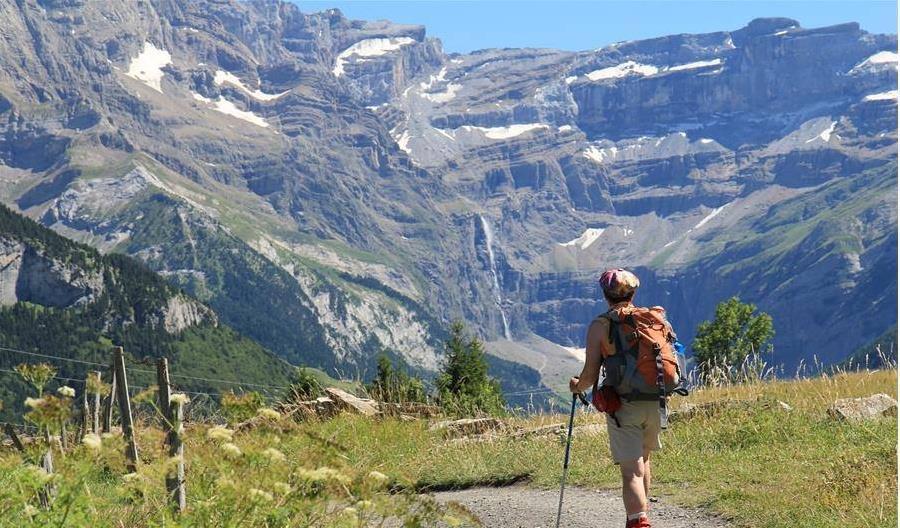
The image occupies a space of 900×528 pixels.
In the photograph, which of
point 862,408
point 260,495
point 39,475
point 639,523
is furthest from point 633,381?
point 862,408

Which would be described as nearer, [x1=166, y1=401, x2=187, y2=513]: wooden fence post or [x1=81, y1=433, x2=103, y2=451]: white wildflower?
[x1=81, y1=433, x2=103, y2=451]: white wildflower

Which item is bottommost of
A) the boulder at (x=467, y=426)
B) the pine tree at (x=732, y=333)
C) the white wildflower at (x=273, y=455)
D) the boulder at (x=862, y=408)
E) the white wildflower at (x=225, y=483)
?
the pine tree at (x=732, y=333)

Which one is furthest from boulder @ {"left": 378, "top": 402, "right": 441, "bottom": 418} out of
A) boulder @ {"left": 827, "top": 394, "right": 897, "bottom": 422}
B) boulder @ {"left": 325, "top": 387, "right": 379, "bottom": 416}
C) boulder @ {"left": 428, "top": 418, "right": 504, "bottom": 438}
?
boulder @ {"left": 827, "top": 394, "right": 897, "bottom": 422}

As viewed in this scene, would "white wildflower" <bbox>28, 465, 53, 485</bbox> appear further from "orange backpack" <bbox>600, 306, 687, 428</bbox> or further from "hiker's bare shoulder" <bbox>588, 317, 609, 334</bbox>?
"orange backpack" <bbox>600, 306, 687, 428</bbox>

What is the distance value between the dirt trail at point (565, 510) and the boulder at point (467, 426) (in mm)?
3340

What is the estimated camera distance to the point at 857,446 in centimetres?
1596

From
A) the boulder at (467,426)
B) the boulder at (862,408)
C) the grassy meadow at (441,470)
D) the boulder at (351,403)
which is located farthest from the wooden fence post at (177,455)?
the boulder at (862,408)

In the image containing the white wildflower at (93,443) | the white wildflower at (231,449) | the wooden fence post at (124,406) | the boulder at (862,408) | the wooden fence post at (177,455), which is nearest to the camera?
the white wildflower at (93,443)

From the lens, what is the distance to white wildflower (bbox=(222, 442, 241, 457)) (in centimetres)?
847

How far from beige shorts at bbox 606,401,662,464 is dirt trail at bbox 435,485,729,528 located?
6.73ft

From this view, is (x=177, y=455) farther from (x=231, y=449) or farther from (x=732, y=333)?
(x=732, y=333)

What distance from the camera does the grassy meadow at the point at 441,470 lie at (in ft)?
28.4

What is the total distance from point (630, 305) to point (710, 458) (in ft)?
17.1

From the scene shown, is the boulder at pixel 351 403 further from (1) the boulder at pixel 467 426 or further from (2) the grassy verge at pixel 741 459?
(1) the boulder at pixel 467 426
